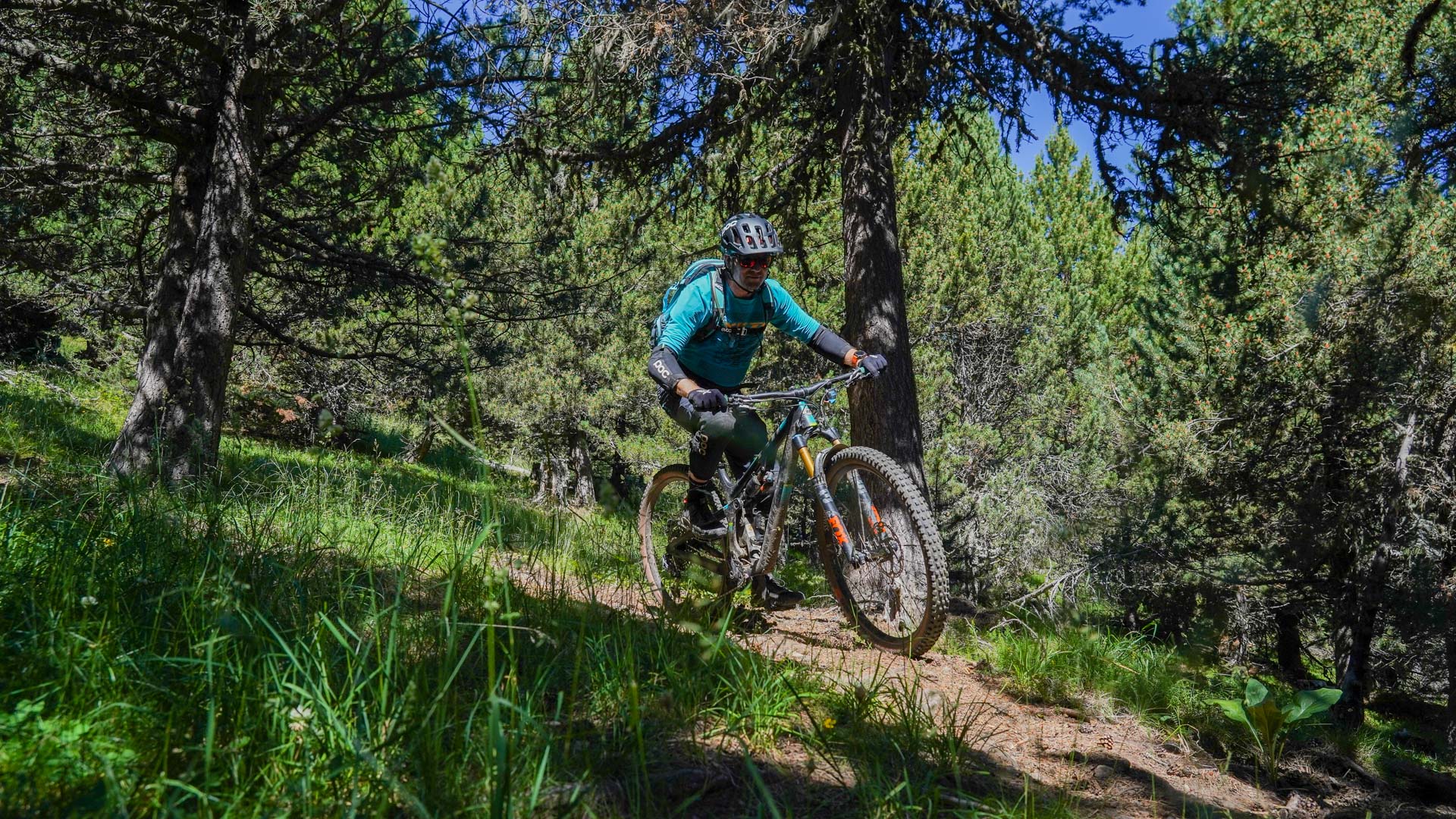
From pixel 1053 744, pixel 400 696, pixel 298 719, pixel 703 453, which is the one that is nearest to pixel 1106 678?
pixel 1053 744

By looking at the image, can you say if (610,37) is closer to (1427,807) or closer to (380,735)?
(380,735)

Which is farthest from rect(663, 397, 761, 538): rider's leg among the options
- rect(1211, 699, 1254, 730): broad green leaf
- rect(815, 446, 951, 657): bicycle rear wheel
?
rect(1211, 699, 1254, 730): broad green leaf

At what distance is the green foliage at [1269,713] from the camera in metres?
3.41

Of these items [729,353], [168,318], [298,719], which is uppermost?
[729,353]

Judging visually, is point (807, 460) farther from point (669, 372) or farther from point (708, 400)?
point (669, 372)

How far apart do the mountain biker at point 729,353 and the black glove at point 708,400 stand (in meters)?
0.02

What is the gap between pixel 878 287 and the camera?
5.81 metres

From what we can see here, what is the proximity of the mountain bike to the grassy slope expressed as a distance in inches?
35.6

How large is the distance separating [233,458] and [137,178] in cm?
263

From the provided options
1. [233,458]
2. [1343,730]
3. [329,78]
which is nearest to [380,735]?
[1343,730]

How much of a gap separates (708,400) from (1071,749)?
205 centimetres

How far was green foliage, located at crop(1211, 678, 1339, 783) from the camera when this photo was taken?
3406 mm

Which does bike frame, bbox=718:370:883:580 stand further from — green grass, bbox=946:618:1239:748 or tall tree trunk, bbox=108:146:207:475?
tall tree trunk, bbox=108:146:207:475

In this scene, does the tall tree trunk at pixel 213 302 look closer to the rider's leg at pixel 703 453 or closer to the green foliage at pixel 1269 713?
the rider's leg at pixel 703 453
